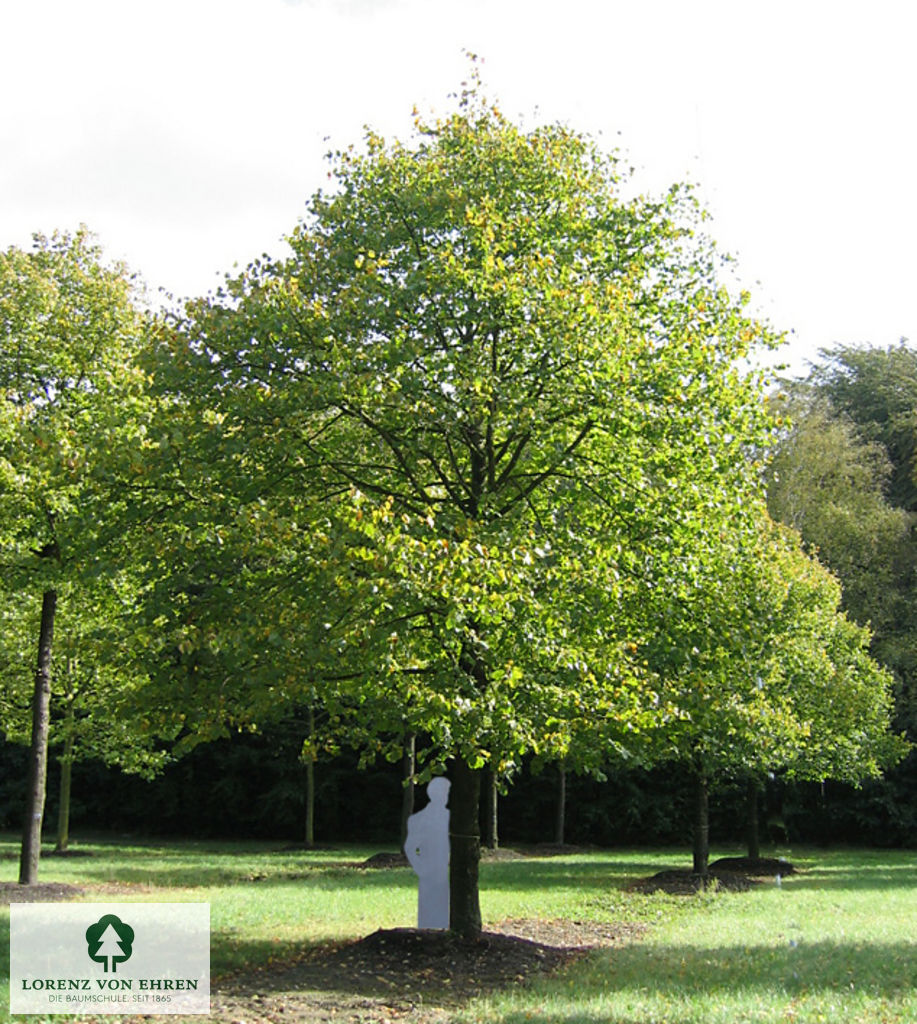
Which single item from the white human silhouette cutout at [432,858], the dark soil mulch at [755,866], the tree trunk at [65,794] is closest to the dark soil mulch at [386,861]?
the dark soil mulch at [755,866]

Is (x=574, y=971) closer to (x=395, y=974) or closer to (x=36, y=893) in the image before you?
(x=395, y=974)

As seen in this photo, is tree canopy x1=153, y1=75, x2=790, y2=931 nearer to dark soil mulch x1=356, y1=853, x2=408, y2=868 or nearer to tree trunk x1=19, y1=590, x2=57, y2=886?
tree trunk x1=19, y1=590, x2=57, y2=886

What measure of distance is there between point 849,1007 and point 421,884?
502 cm

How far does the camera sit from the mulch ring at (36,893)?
1412 cm

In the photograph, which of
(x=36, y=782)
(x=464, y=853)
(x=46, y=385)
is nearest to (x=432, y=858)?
(x=464, y=853)

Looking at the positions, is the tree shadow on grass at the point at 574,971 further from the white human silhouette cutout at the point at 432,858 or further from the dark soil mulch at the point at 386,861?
the dark soil mulch at the point at 386,861

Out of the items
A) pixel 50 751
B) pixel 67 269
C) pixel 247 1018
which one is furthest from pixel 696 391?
pixel 50 751

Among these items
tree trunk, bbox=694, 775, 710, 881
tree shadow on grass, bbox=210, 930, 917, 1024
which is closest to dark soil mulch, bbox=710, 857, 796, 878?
tree trunk, bbox=694, 775, 710, 881

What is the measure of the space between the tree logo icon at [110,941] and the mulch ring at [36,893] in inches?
121

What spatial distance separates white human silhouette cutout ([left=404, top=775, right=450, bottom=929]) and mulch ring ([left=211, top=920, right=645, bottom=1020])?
360 mm

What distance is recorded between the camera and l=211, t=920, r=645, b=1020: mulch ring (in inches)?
352

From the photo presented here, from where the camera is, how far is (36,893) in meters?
14.6

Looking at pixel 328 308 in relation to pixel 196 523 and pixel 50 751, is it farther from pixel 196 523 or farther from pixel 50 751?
pixel 50 751

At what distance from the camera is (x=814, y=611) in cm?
2328
